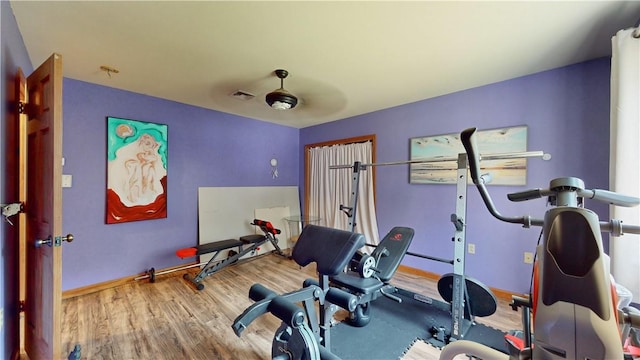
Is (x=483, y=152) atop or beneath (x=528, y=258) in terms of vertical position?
atop

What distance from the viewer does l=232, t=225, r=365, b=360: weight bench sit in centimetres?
120

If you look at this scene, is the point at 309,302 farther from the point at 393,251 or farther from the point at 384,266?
the point at 393,251

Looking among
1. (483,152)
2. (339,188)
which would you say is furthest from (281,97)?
(483,152)

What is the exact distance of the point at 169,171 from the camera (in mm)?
3246

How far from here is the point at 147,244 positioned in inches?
121

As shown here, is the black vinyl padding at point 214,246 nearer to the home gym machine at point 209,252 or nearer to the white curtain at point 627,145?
the home gym machine at point 209,252

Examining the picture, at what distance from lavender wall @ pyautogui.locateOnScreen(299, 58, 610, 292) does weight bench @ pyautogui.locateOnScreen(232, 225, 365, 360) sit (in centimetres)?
203

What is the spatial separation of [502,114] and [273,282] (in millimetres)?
3116

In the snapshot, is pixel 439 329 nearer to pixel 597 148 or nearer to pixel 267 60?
pixel 597 148

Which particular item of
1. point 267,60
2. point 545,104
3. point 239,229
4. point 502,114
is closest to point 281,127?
point 239,229

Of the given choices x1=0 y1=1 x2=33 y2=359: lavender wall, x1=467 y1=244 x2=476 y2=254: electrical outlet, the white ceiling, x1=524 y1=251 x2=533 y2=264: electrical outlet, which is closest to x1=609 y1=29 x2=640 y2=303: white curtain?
the white ceiling

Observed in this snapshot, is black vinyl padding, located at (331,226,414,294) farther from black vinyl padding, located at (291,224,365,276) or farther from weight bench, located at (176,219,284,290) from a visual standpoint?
weight bench, located at (176,219,284,290)

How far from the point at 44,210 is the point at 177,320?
4.32 feet

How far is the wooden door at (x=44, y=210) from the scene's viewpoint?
1337mm
